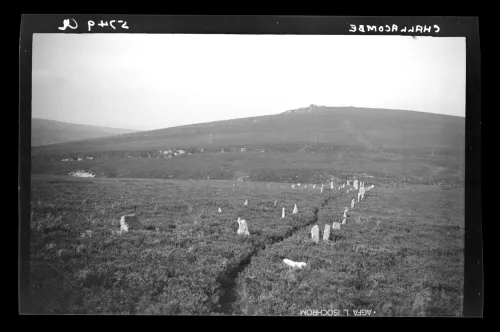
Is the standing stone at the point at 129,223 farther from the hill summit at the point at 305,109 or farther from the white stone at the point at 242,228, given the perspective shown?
the hill summit at the point at 305,109

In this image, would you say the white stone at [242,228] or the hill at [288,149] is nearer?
the hill at [288,149]

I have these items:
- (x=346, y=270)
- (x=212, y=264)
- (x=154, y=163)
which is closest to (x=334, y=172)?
(x=346, y=270)

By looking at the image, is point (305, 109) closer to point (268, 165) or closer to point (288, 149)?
point (288, 149)

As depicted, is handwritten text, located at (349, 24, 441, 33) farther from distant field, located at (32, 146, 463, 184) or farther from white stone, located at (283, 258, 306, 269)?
white stone, located at (283, 258, 306, 269)

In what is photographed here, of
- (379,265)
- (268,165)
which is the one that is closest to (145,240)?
(268,165)

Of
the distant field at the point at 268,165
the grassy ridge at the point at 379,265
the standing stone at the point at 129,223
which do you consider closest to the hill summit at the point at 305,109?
the distant field at the point at 268,165

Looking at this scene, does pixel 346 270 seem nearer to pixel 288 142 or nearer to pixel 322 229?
pixel 322 229

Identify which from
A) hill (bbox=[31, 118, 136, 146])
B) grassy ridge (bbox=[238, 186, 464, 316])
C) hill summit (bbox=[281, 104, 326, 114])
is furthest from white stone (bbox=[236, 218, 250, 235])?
hill (bbox=[31, 118, 136, 146])
